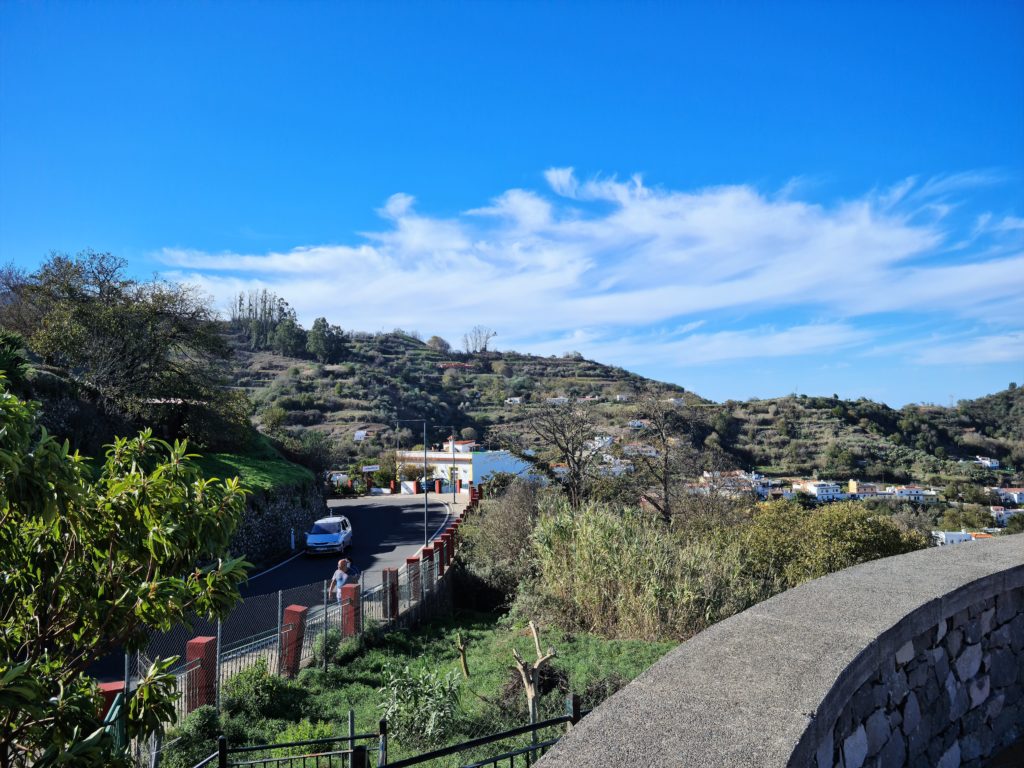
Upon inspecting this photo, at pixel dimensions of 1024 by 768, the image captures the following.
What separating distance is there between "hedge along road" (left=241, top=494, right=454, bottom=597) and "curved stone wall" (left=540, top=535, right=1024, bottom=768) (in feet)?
32.5

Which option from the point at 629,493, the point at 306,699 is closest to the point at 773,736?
the point at 306,699

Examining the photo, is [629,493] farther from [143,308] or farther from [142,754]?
[143,308]

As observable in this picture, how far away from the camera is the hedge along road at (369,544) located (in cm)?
1844

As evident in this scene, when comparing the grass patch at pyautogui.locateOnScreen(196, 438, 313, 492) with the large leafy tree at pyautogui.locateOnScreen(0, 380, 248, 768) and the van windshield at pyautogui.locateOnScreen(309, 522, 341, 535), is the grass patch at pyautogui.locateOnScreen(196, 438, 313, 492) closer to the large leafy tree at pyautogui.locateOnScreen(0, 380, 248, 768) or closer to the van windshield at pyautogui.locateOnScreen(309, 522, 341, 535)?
the van windshield at pyautogui.locateOnScreen(309, 522, 341, 535)

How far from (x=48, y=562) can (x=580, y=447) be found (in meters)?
19.6

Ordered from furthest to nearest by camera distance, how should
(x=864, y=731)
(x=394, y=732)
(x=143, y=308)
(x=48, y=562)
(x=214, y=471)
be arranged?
(x=143, y=308), (x=214, y=471), (x=394, y=732), (x=48, y=562), (x=864, y=731)

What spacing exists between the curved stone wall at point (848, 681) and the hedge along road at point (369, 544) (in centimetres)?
992

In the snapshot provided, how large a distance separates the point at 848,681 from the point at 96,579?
3.34 meters

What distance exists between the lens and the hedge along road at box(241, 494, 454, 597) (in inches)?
726

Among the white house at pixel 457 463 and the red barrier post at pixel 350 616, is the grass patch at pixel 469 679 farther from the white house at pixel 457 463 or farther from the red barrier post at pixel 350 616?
the white house at pixel 457 463

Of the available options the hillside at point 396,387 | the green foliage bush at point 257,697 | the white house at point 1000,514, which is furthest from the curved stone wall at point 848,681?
the hillside at point 396,387

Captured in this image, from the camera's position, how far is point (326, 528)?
72.0 feet

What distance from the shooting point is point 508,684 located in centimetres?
902

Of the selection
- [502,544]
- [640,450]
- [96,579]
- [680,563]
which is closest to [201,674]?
[96,579]
